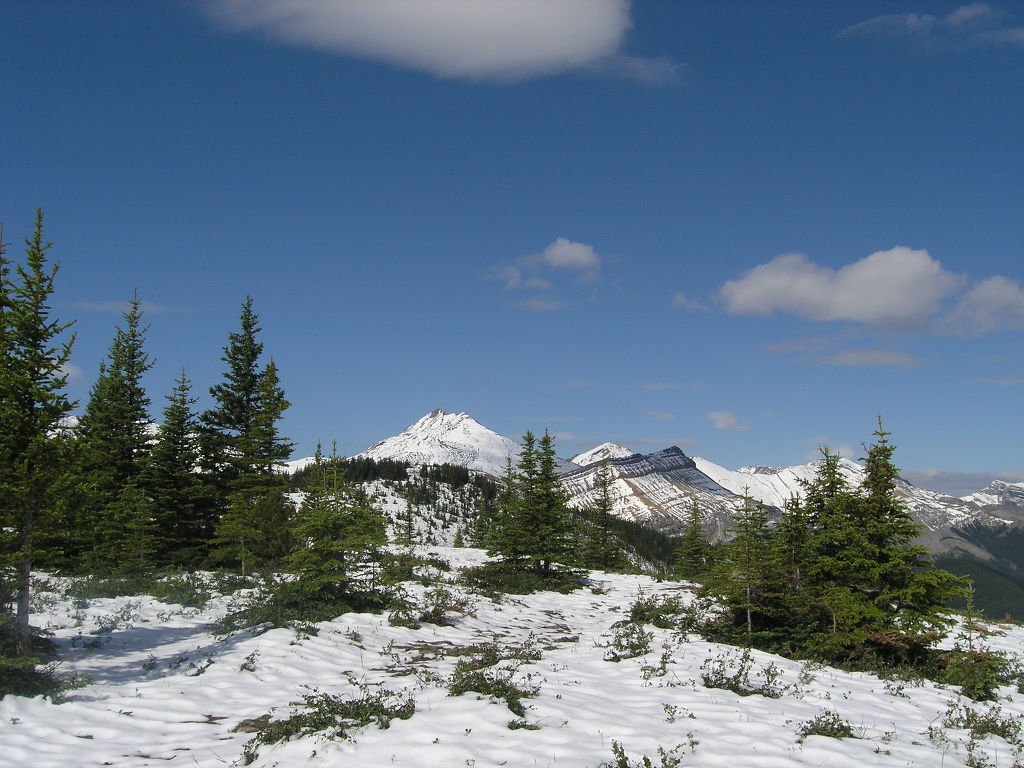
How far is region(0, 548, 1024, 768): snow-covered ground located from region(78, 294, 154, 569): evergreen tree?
7.19m

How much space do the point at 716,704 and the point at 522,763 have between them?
4.75 metres

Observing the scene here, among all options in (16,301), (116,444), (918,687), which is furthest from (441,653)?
(116,444)

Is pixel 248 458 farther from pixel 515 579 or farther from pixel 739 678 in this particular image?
pixel 739 678

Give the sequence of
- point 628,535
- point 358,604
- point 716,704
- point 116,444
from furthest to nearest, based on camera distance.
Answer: point 628,535
point 116,444
point 358,604
point 716,704

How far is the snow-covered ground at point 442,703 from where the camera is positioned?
8820 mm

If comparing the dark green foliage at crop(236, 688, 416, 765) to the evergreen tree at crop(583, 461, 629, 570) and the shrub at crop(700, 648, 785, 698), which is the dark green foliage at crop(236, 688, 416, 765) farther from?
the evergreen tree at crop(583, 461, 629, 570)

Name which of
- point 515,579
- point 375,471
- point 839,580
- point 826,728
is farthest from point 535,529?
point 375,471

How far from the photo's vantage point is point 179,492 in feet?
95.2

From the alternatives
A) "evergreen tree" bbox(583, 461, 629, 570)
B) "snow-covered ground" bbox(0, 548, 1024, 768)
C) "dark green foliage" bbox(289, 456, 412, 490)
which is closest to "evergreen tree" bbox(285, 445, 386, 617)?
"snow-covered ground" bbox(0, 548, 1024, 768)

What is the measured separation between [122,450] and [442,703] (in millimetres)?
26742

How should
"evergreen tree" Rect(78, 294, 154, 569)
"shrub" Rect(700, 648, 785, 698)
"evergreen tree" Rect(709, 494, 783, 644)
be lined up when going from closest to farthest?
"shrub" Rect(700, 648, 785, 698) → "evergreen tree" Rect(709, 494, 783, 644) → "evergreen tree" Rect(78, 294, 154, 569)

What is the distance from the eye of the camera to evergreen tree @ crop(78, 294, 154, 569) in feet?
81.1

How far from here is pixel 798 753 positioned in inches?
348

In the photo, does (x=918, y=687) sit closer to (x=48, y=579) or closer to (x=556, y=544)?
(x=556, y=544)
